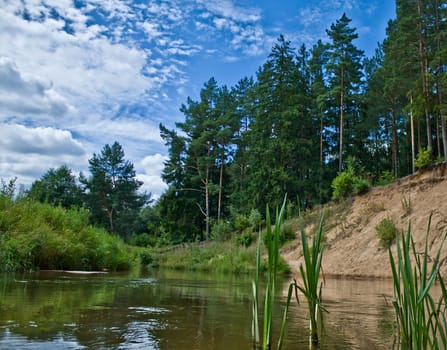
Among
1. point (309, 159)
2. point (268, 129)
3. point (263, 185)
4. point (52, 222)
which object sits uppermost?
point (268, 129)

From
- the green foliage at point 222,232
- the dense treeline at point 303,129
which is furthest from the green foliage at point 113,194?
the green foliage at point 222,232

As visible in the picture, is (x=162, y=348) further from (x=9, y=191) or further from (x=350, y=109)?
(x=350, y=109)

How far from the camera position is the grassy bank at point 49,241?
9188mm

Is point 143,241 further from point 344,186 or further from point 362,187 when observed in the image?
point 362,187

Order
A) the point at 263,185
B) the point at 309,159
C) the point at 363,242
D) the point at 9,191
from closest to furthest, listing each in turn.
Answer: the point at 9,191 → the point at 363,242 → the point at 263,185 → the point at 309,159

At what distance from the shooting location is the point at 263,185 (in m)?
33.9

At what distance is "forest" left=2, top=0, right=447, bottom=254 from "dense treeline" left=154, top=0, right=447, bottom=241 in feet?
0.35

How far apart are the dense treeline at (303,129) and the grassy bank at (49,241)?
17.7 metres

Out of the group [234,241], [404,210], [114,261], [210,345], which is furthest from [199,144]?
[210,345]

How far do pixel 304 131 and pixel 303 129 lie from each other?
0.86 ft

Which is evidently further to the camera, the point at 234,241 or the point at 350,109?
the point at 350,109

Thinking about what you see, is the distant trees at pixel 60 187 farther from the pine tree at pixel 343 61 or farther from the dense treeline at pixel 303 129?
the pine tree at pixel 343 61

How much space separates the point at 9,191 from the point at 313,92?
33.4 meters

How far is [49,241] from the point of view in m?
9.70
